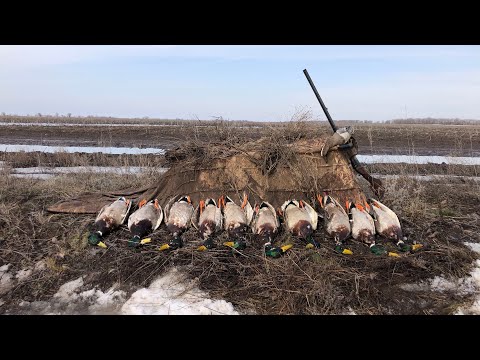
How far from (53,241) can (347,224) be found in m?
4.81

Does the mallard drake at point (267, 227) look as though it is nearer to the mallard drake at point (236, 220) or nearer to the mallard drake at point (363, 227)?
the mallard drake at point (236, 220)

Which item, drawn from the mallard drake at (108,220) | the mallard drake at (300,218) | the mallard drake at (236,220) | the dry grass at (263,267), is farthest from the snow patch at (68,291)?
the mallard drake at (300,218)

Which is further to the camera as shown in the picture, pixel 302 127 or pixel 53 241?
pixel 302 127

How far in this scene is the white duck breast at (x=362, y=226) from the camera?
5.66 m

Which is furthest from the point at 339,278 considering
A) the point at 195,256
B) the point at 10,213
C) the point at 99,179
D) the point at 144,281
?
the point at 99,179

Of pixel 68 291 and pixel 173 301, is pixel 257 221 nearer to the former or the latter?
pixel 173 301

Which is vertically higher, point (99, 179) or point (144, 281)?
point (99, 179)

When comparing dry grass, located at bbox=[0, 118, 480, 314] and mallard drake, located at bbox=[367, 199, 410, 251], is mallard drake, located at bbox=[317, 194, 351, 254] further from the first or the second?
mallard drake, located at bbox=[367, 199, 410, 251]

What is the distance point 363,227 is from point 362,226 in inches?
0.9

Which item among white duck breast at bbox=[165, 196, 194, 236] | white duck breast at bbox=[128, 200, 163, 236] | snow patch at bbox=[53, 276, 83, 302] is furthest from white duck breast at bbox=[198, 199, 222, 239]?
snow patch at bbox=[53, 276, 83, 302]

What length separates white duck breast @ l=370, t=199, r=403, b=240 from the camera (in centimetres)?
579

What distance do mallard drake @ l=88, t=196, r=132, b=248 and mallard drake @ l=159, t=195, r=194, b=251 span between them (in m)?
0.75

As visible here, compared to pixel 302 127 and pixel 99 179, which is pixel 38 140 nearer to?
pixel 99 179

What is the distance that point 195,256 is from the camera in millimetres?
5422
